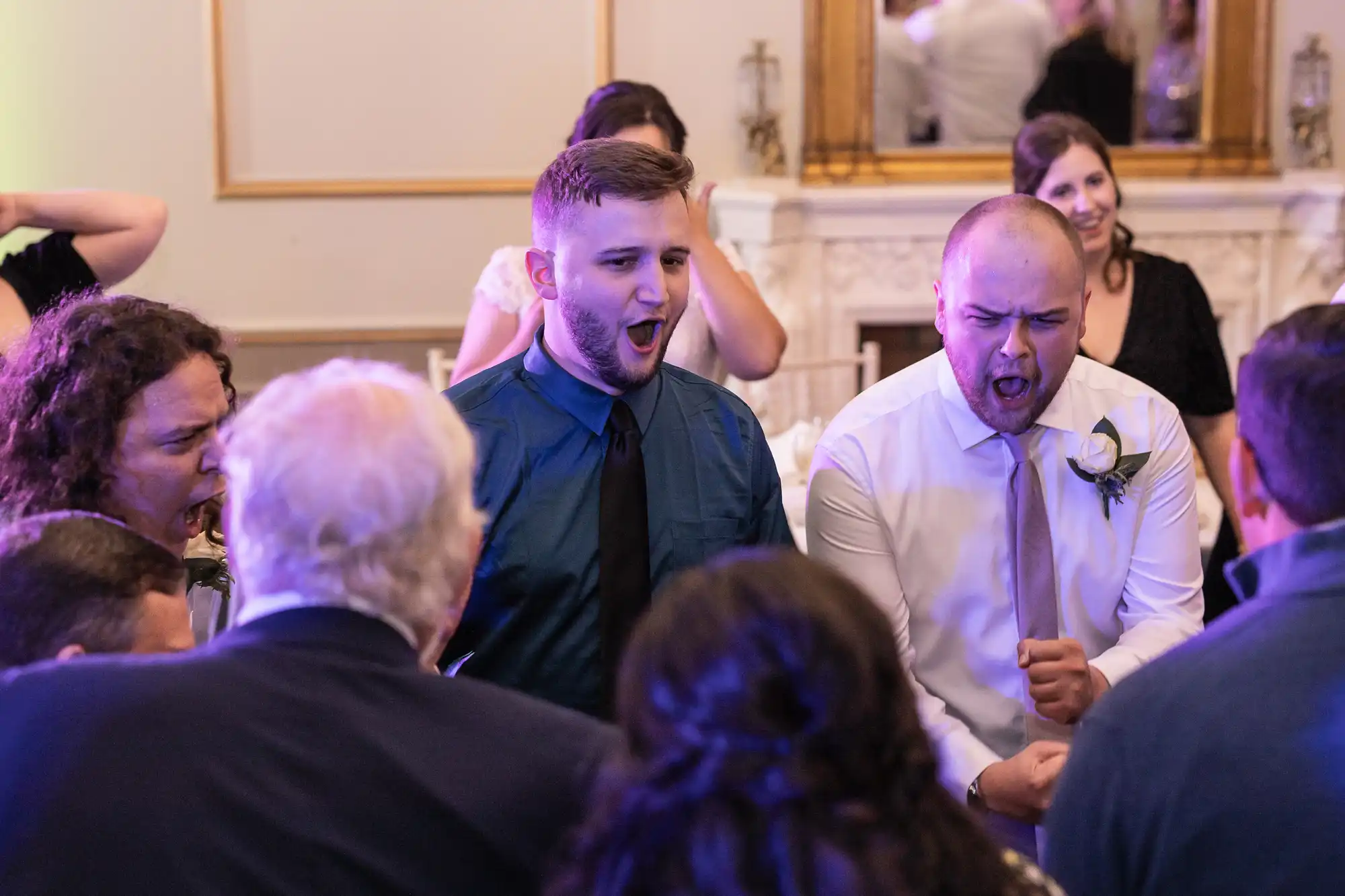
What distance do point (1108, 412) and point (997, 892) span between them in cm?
139

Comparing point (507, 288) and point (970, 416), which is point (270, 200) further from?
point (970, 416)

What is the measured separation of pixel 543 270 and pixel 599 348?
0.54ft

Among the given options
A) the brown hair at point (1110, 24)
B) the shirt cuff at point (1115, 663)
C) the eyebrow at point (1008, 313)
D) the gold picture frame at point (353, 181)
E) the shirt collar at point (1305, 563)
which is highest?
the brown hair at point (1110, 24)

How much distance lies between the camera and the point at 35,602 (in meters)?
1.44

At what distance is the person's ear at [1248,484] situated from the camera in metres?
1.37

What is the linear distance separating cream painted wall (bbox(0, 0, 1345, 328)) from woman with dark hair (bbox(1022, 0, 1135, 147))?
23.4 inches

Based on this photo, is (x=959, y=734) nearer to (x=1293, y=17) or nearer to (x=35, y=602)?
(x=35, y=602)

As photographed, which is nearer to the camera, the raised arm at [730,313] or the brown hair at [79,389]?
the brown hair at [79,389]

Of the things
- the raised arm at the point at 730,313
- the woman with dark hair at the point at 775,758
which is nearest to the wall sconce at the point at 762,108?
the raised arm at the point at 730,313

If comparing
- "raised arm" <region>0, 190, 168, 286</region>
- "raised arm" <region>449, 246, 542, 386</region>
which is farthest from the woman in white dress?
"raised arm" <region>0, 190, 168, 286</region>

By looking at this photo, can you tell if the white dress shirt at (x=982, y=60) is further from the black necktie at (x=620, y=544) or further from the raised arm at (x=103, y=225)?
the black necktie at (x=620, y=544)

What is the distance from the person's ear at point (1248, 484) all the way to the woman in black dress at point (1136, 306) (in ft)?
6.04

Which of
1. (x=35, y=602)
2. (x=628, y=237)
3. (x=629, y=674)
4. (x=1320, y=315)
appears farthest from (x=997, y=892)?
(x=628, y=237)

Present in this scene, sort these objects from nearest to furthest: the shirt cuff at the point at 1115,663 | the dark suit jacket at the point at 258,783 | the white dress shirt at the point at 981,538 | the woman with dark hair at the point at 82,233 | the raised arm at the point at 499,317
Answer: the dark suit jacket at the point at 258,783 < the shirt cuff at the point at 1115,663 < the white dress shirt at the point at 981,538 < the woman with dark hair at the point at 82,233 < the raised arm at the point at 499,317
